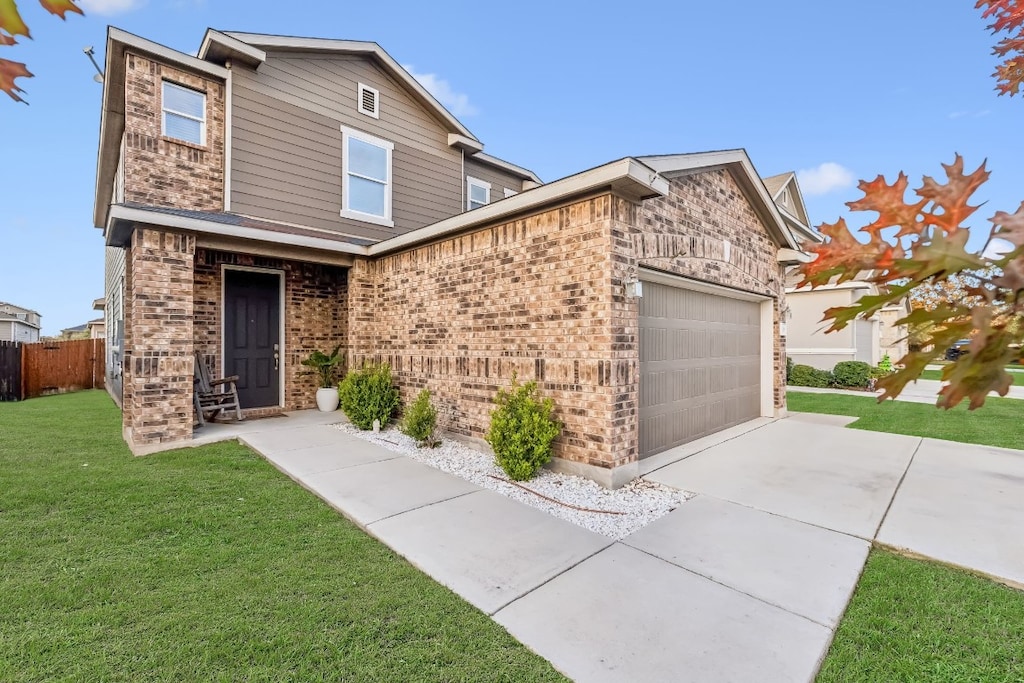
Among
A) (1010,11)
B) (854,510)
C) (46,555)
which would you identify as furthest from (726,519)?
(46,555)

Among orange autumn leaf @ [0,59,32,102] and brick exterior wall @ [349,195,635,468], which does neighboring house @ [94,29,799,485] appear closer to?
brick exterior wall @ [349,195,635,468]

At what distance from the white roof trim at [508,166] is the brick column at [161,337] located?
7.46 meters

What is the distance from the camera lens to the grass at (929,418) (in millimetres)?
7301

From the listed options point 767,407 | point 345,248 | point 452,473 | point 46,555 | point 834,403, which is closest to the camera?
point 46,555

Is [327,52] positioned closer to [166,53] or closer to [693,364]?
[166,53]

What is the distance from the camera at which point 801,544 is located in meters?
3.57

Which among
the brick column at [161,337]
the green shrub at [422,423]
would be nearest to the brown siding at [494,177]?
the green shrub at [422,423]

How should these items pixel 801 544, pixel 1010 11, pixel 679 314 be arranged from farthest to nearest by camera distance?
pixel 679 314 → pixel 801 544 → pixel 1010 11

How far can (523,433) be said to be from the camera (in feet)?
16.4

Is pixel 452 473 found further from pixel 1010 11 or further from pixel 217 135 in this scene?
pixel 217 135

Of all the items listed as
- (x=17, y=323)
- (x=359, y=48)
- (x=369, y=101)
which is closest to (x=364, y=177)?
(x=369, y=101)

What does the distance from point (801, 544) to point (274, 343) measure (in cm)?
870

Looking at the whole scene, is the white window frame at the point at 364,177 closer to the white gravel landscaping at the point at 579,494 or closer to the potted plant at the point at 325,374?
the potted plant at the point at 325,374

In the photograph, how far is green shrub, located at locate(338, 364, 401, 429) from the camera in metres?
7.32
